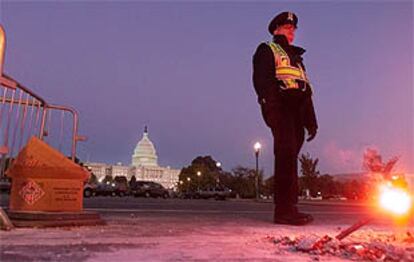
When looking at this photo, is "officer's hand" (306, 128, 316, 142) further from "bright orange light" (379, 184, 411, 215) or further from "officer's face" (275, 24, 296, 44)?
"bright orange light" (379, 184, 411, 215)

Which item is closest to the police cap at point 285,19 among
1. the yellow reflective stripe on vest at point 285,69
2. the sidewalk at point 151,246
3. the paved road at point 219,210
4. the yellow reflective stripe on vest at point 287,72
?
the yellow reflective stripe on vest at point 285,69

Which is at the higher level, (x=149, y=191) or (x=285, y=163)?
(x=285, y=163)

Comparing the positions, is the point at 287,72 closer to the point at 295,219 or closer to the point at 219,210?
the point at 295,219

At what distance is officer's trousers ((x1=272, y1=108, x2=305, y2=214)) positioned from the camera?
5051 mm

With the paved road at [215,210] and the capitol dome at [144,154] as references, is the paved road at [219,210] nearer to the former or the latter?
the paved road at [215,210]

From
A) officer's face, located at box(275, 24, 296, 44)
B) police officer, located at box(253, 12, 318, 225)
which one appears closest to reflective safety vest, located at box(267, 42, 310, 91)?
police officer, located at box(253, 12, 318, 225)

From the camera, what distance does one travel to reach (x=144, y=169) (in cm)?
13688

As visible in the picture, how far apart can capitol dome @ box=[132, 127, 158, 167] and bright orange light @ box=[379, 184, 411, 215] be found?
136683 mm

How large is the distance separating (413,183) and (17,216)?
384 cm

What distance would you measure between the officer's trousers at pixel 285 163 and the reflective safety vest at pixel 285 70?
0.33 metres

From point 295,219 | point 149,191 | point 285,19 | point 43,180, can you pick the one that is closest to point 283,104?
point 285,19

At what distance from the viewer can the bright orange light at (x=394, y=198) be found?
305cm

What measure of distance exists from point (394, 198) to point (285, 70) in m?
2.49

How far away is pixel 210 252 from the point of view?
2.61 m
